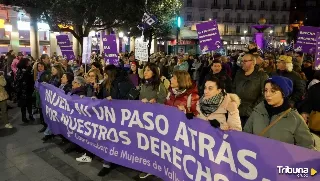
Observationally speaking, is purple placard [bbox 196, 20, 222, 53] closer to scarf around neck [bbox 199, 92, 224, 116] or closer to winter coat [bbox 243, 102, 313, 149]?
scarf around neck [bbox 199, 92, 224, 116]

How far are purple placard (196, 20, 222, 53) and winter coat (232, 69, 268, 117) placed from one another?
453cm

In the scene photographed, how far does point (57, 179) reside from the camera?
496 cm

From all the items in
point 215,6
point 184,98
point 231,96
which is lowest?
point 184,98

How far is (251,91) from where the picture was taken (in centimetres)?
465

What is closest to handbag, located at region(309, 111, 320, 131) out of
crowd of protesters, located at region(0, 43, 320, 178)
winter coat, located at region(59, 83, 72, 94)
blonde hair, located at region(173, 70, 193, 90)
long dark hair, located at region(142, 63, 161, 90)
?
crowd of protesters, located at region(0, 43, 320, 178)

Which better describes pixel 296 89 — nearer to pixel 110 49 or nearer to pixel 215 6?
pixel 110 49

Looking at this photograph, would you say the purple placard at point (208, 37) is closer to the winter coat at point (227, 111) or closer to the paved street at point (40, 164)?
the paved street at point (40, 164)

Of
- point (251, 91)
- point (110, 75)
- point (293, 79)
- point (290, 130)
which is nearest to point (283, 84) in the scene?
point (290, 130)

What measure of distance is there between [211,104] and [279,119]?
0.92 m

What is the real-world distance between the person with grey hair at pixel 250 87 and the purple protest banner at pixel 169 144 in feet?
4.43

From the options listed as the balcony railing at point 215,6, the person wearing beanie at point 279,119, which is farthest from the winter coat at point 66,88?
the balcony railing at point 215,6

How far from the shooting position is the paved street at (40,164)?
505 cm

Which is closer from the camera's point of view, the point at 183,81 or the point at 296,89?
the point at 183,81

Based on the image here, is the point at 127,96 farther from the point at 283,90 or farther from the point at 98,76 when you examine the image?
the point at 283,90
